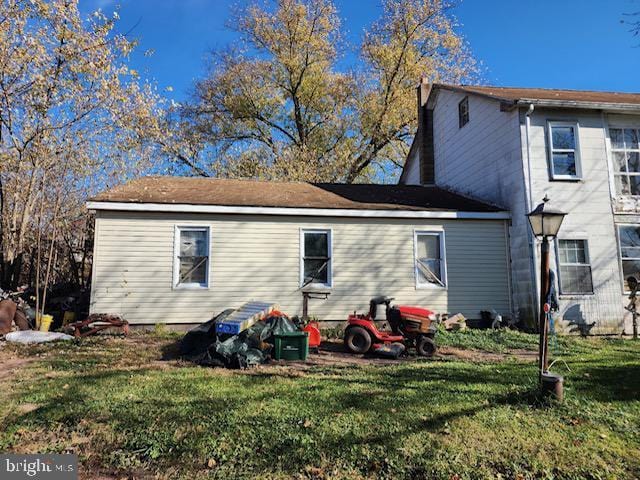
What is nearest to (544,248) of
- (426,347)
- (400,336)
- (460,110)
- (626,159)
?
(426,347)

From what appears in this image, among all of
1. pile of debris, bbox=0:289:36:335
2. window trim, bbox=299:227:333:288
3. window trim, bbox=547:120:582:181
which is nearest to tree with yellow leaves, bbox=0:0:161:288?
pile of debris, bbox=0:289:36:335

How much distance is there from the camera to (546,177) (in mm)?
11234

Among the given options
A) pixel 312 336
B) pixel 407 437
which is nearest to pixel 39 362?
pixel 312 336

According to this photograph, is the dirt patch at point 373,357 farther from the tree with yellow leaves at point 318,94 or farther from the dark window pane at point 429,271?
the tree with yellow leaves at point 318,94

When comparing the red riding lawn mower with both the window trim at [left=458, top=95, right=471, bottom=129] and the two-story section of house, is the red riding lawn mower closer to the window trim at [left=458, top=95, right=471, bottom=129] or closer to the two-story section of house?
the two-story section of house

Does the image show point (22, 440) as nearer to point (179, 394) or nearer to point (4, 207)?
point (179, 394)

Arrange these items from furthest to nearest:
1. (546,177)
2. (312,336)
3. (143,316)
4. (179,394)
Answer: (546,177), (143,316), (312,336), (179,394)

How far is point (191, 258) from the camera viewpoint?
35.1 ft

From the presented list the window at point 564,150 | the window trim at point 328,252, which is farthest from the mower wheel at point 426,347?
the window at point 564,150

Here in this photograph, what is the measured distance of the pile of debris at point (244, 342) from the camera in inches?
277

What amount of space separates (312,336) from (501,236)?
6663mm

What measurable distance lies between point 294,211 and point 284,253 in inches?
45.0

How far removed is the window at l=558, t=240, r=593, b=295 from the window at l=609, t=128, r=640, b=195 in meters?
2.17

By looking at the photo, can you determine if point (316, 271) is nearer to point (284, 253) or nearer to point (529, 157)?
point (284, 253)
